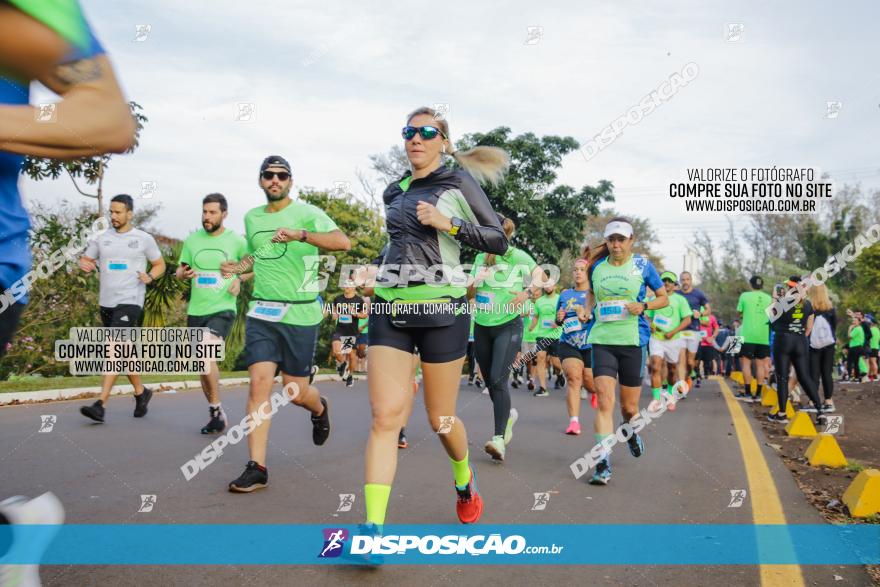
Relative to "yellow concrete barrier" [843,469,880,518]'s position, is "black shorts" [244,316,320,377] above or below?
above

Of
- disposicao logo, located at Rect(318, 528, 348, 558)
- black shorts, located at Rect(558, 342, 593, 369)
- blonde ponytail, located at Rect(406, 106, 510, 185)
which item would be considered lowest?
disposicao logo, located at Rect(318, 528, 348, 558)

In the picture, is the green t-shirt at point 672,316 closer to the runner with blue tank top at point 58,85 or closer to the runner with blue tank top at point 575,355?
the runner with blue tank top at point 575,355

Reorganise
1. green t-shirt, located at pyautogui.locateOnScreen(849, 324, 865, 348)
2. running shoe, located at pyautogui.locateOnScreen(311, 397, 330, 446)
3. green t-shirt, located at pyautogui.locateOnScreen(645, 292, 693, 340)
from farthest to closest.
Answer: green t-shirt, located at pyautogui.locateOnScreen(849, 324, 865, 348) → green t-shirt, located at pyautogui.locateOnScreen(645, 292, 693, 340) → running shoe, located at pyautogui.locateOnScreen(311, 397, 330, 446)

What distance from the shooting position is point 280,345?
5.84 m

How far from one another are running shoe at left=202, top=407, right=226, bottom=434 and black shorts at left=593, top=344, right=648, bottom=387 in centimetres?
389

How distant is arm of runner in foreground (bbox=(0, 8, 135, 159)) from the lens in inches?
56.6

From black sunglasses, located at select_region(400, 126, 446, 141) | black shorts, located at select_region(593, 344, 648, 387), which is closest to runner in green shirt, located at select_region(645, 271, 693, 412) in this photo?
black shorts, located at select_region(593, 344, 648, 387)

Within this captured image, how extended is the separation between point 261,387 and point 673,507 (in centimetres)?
302

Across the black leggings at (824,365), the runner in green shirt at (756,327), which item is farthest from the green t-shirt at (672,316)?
the black leggings at (824,365)

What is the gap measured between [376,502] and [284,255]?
2.69 m

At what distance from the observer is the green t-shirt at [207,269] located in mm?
7848

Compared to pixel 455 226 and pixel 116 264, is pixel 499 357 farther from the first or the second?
pixel 116 264

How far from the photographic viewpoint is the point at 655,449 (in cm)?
808

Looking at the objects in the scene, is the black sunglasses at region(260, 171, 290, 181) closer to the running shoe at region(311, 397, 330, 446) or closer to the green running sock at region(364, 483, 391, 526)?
the running shoe at region(311, 397, 330, 446)
